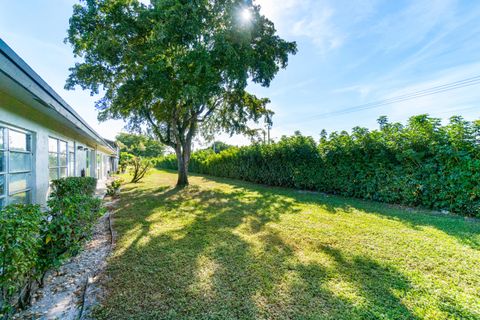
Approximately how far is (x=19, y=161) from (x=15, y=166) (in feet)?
0.79

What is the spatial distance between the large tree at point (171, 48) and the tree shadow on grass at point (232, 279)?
18.9 ft

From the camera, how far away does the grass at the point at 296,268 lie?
2.37 metres

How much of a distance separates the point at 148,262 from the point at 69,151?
7.51 m

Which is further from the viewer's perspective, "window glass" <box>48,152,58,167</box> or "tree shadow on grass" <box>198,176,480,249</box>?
"window glass" <box>48,152,58,167</box>

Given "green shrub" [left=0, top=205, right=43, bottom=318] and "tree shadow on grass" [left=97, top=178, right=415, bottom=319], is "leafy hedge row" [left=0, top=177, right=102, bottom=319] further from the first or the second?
"tree shadow on grass" [left=97, top=178, right=415, bottom=319]

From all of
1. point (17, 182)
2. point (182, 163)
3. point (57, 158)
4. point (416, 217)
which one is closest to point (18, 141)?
point (17, 182)

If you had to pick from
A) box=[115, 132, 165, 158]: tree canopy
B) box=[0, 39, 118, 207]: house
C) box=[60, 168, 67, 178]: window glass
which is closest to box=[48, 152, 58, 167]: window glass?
box=[0, 39, 118, 207]: house

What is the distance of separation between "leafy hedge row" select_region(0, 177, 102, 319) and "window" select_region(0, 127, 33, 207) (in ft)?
5.88

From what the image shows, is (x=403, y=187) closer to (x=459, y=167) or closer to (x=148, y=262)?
(x=459, y=167)

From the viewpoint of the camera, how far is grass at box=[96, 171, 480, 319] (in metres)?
2.37

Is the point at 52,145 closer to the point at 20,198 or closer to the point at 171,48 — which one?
the point at 20,198

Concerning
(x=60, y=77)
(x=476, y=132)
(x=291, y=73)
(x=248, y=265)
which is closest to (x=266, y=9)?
(x=291, y=73)

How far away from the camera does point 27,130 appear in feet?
15.6

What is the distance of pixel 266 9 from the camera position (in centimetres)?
1044
